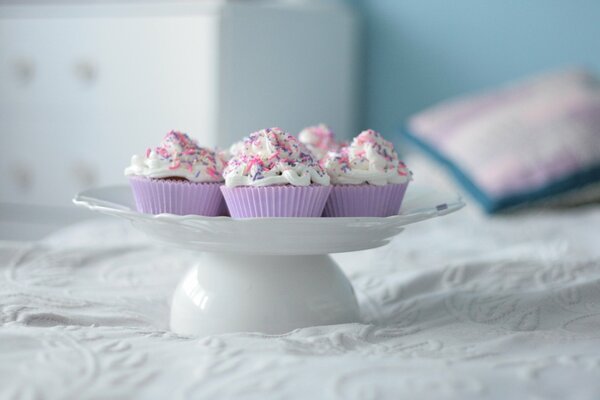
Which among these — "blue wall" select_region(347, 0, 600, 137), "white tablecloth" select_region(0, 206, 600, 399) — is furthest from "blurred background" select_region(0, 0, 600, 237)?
"white tablecloth" select_region(0, 206, 600, 399)

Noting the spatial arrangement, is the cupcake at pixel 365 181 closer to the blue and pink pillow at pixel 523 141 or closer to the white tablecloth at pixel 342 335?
the white tablecloth at pixel 342 335

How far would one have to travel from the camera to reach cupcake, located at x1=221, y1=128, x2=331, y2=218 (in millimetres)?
817

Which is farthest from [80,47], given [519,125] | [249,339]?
[249,339]

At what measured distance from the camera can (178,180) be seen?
876 mm

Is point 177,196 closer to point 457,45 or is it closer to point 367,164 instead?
point 367,164

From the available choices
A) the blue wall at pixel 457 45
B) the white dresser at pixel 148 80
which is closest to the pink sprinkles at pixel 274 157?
the white dresser at pixel 148 80

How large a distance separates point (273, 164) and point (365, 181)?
0.11 m

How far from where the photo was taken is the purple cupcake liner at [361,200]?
0.87 meters

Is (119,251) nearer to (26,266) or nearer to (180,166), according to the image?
(26,266)

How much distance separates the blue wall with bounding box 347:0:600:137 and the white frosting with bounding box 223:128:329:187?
1.68m

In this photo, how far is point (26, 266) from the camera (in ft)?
3.61

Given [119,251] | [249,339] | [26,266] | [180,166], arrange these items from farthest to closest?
[119,251], [26,266], [180,166], [249,339]

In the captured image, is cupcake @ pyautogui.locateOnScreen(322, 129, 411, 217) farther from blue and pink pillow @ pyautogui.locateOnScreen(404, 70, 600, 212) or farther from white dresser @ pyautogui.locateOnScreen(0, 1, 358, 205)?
white dresser @ pyautogui.locateOnScreen(0, 1, 358, 205)

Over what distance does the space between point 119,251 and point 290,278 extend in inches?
17.6
